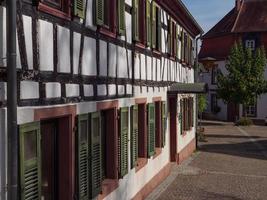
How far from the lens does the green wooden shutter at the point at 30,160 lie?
5.42 metres

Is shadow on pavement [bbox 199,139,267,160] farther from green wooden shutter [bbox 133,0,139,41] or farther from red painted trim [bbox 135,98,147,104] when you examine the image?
green wooden shutter [bbox 133,0,139,41]

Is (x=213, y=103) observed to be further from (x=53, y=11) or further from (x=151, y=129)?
(x=53, y=11)

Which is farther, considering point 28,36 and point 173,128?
point 173,128

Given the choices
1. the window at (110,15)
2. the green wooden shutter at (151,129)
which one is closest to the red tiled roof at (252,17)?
the green wooden shutter at (151,129)

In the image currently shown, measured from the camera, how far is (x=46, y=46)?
6.11 m

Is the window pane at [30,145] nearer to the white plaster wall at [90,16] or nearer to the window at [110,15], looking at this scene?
the white plaster wall at [90,16]

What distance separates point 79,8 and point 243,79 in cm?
3095

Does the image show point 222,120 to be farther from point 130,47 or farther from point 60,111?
point 60,111

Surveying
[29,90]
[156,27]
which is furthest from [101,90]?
[156,27]

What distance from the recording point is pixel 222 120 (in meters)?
44.0

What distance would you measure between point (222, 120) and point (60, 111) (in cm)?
3836

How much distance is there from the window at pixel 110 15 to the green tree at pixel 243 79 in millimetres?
28403

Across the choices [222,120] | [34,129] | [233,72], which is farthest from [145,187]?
[222,120]

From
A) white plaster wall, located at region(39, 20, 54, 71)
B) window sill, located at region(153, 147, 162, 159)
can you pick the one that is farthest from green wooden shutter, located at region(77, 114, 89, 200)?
window sill, located at region(153, 147, 162, 159)
